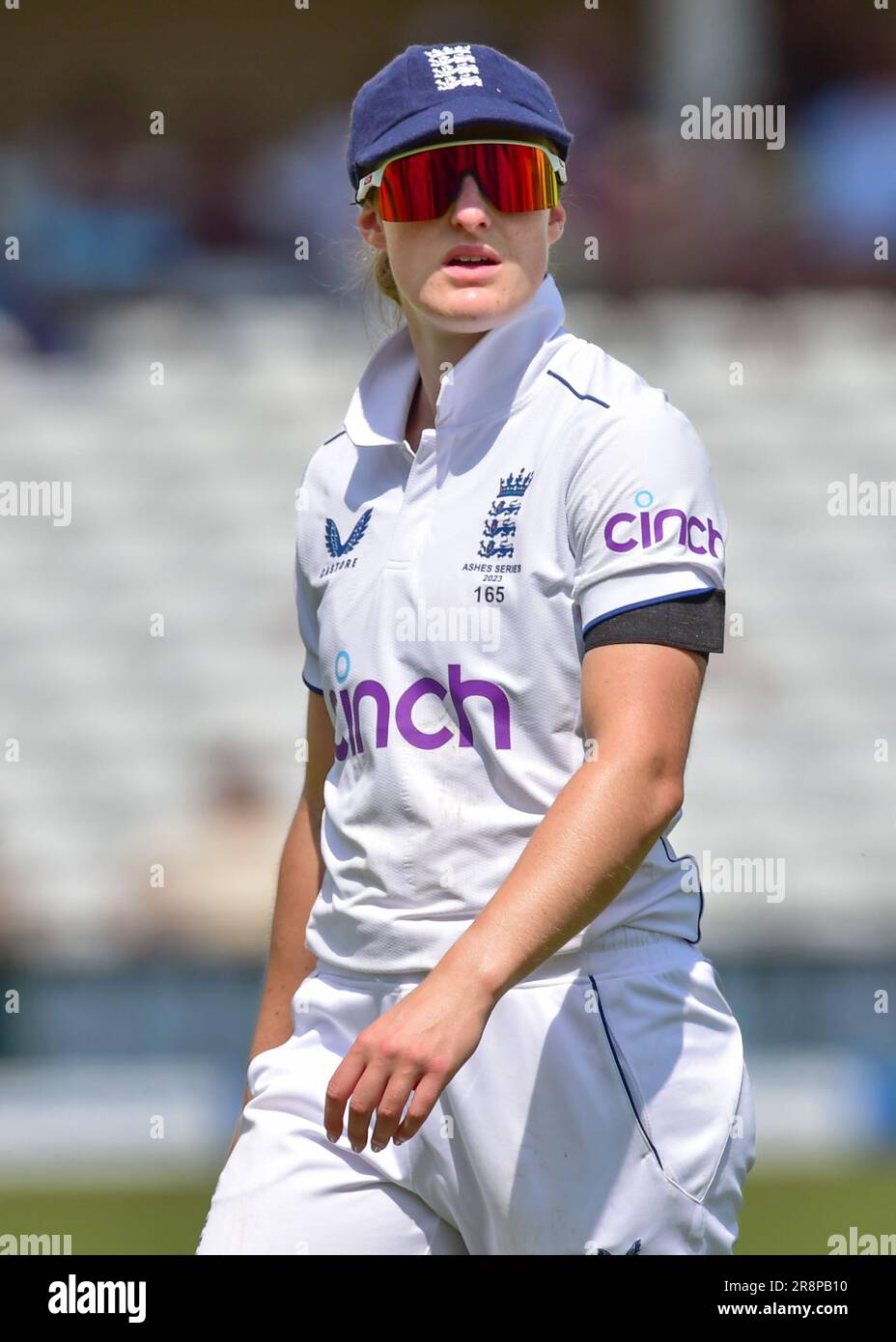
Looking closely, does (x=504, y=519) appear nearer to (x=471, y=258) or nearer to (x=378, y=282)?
(x=471, y=258)

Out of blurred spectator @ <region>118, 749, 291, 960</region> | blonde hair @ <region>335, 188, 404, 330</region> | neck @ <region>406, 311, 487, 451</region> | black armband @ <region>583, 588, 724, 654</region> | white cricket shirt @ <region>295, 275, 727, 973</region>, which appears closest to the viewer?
black armband @ <region>583, 588, 724, 654</region>

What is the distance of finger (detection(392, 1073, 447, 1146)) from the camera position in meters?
2.00

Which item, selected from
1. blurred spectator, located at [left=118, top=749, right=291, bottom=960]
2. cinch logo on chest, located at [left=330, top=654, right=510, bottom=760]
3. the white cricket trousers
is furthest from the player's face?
blurred spectator, located at [left=118, top=749, right=291, bottom=960]

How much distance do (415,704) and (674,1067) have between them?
1.82 ft

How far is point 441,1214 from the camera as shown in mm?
2475

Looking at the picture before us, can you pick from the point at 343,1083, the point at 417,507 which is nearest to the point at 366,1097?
the point at 343,1083

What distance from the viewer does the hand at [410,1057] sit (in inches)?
79.1

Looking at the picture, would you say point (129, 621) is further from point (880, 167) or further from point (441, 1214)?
point (441, 1214)

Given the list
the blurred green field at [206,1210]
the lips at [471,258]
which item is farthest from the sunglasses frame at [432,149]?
the blurred green field at [206,1210]

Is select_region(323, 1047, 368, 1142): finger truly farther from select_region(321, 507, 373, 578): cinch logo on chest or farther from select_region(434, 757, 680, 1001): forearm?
select_region(321, 507, 373, 578): cinch logo on chest

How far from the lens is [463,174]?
8.31ft

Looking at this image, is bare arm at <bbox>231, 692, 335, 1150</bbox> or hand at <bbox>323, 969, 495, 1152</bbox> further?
bare arm at <bbox>231, 692, 335, 1150</bbox>

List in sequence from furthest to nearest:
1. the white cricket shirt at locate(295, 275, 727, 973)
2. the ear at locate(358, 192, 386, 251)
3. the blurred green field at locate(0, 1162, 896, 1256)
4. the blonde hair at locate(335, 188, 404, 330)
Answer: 1. the blurred green field at locate(0, 1162, 896, 1256)
2. the blonde hair at locate(335, 188, 404, 330)
3. the ear at locate(358, 192, 386, 251)
4. the white cricket shirt at locate(295, 275, 727, 973)

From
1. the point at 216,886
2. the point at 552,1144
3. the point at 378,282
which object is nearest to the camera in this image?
the point at 552,1144
